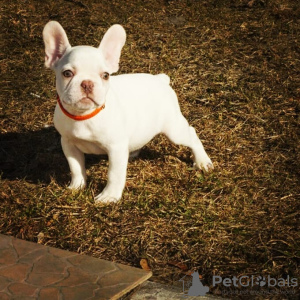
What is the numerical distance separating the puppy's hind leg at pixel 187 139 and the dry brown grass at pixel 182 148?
108 millimetres

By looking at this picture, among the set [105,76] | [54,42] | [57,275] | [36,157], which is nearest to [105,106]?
[105,76]

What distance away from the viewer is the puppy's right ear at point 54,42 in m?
3.72

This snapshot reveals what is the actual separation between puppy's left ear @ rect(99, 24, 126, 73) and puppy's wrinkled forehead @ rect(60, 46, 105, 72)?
5.9 inches

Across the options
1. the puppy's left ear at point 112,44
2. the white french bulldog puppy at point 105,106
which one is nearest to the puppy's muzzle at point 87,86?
the white french bulldog puppy at point 105,106

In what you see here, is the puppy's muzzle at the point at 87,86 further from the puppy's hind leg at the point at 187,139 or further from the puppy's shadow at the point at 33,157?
the puppy's shadow at the point at 33,157

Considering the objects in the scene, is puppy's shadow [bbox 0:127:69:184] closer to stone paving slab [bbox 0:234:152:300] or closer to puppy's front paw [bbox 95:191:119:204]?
puppy's front paw [bbox 95:191:119:204]

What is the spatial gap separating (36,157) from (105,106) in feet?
4.64

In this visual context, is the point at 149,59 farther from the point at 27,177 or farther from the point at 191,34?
the point at 27,177

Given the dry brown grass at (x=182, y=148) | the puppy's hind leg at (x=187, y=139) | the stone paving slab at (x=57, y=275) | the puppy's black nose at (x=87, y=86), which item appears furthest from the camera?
the puppy's hind leg at (x=187, y=139)

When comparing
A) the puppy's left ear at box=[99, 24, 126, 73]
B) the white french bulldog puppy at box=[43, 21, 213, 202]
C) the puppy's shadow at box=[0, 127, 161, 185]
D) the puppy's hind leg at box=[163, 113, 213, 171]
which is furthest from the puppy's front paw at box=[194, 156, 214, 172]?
the puppy's left ear at box=[99, 24, 126, 73]

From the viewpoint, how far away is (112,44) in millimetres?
3840

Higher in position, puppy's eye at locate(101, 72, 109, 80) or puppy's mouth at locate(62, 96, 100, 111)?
puppy's eye at locate(101, 72, 109, 80)

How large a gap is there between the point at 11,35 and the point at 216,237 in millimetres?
4291

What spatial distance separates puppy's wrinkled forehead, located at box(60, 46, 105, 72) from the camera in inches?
140
